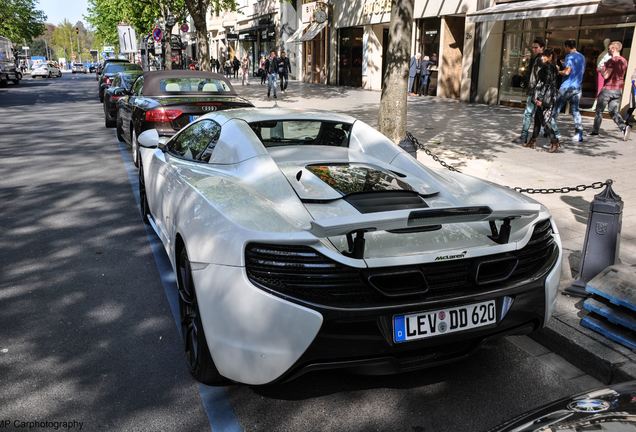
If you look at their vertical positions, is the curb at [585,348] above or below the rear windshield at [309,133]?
below

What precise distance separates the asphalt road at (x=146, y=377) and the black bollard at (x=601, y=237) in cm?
100

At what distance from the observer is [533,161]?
9.72m

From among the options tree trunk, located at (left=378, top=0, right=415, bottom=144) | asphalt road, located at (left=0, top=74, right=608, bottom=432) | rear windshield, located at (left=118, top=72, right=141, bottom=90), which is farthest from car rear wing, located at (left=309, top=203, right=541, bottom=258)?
rear windshield, located at (left=118, top=72, right=141, bottom=90)

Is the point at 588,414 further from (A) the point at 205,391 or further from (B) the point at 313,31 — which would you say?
(B) the point at 313,31

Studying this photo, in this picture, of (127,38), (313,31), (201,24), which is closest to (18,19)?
(127,38)

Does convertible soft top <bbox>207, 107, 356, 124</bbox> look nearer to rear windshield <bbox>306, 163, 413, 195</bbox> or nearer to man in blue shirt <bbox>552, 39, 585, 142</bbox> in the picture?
rear windshield <bbox>306, 163, 413, 195</bbox>

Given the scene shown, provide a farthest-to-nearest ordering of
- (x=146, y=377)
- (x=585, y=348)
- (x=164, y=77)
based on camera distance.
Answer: (x=164, y=77), (x=585, y=348), (x=146, y=377)

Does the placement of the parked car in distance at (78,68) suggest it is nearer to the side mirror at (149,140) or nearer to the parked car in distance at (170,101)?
the parked car in distance at (170,101)

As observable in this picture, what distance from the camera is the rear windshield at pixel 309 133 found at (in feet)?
14.3

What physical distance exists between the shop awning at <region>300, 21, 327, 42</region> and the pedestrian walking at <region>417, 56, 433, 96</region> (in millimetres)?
10771

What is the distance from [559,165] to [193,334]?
8001mm

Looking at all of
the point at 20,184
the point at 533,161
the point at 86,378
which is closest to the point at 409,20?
the point at 533,161

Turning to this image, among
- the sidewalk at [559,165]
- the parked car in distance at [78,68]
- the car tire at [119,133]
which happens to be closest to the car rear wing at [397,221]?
the sidewalk at [559,165]

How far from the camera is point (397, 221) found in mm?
2502
